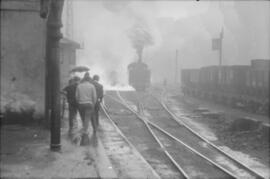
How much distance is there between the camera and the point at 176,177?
9234 mm

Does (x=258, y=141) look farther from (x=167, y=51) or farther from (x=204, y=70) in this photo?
(x=167, y=51)

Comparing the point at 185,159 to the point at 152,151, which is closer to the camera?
the point at 185,159

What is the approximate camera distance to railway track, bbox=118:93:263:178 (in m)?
10.1

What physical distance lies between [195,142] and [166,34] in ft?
186

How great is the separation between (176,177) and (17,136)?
386 cm

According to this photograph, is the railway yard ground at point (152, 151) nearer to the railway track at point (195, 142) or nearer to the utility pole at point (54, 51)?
the railway track at point (195, 142)

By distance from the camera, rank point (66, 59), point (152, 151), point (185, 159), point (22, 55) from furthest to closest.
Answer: point (66, 59), point (152, 151), point (185, 159), point (22, 55)

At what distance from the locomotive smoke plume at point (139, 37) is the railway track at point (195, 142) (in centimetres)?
1777

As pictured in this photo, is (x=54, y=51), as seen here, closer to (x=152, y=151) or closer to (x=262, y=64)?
(x=152, y=151)

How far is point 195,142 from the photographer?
13898mm

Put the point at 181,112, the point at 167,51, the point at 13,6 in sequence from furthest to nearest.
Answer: the point at 167,51 < the point at 181,112 < the point at 13,6

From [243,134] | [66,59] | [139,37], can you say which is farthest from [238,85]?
[139,37]

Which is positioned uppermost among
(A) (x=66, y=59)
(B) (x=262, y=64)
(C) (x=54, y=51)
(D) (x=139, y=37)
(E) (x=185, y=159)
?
(D) (x=139, y=37)

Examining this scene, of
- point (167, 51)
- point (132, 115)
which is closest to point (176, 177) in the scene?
point (132, 115)
